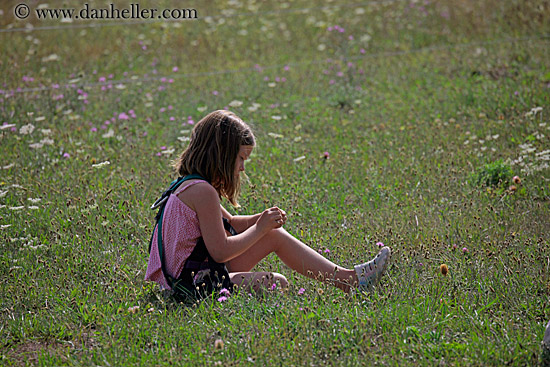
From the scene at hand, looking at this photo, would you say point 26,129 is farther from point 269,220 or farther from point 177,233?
point 269,220

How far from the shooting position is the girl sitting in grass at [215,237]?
3.01m

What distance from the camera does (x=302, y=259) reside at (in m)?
3.17

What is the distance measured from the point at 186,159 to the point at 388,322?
49.5 inches

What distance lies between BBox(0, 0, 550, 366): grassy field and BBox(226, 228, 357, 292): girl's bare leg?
0.25 feet

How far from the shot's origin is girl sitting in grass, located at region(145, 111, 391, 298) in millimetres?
3010

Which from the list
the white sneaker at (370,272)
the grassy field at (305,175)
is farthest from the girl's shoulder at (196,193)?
the white sneaker at (370,272)

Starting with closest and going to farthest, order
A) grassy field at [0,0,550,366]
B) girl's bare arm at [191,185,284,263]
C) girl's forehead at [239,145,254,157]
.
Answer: grassy field at [0,0,550,366] < girl's bare arm at [191,185,284,263] < girl's forehead at [239,145,254,157]

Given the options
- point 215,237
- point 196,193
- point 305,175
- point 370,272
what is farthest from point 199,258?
point 305,175

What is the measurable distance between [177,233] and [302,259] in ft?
2.09

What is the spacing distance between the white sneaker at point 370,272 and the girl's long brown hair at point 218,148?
0.76 metres

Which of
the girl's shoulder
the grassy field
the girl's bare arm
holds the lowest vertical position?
the grassy field

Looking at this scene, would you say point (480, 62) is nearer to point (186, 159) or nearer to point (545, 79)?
point (545, 79)

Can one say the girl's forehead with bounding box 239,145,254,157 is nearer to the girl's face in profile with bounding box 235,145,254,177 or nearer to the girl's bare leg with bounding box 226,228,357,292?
the girl's face in profile with bounding box 235,145,254,177

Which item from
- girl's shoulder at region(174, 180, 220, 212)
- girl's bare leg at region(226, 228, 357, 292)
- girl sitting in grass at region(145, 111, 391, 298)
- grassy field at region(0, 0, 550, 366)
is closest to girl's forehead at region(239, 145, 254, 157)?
girl sitting in grass at region(145, 111, 391, 298)
